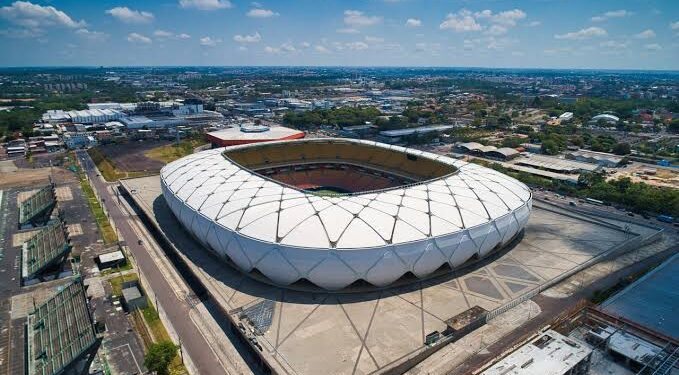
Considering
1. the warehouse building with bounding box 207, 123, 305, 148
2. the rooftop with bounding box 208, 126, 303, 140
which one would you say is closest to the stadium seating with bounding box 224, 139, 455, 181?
the warehouse building with bounding box 207, 123, 305, 148

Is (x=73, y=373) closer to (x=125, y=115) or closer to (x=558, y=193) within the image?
(x=558, y=193)

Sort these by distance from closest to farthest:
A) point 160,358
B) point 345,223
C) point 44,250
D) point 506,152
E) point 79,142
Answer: point 160,358, point 345,223, point 44,250, point 506,152, point 79,142

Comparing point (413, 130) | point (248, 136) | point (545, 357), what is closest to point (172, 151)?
point (248, 136)

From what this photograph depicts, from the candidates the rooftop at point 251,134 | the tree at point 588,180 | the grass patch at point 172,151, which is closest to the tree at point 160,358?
the rooftop at point 251,134

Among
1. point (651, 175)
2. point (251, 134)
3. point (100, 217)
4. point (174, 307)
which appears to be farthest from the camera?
point (251, 134)

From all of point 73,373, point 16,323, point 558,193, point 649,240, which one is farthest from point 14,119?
point 649,240

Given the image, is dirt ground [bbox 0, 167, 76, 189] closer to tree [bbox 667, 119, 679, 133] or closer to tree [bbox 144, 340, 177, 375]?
tree [bbox 144, 340, 177, 375]

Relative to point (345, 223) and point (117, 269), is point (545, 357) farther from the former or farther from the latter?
point (117, 269)
